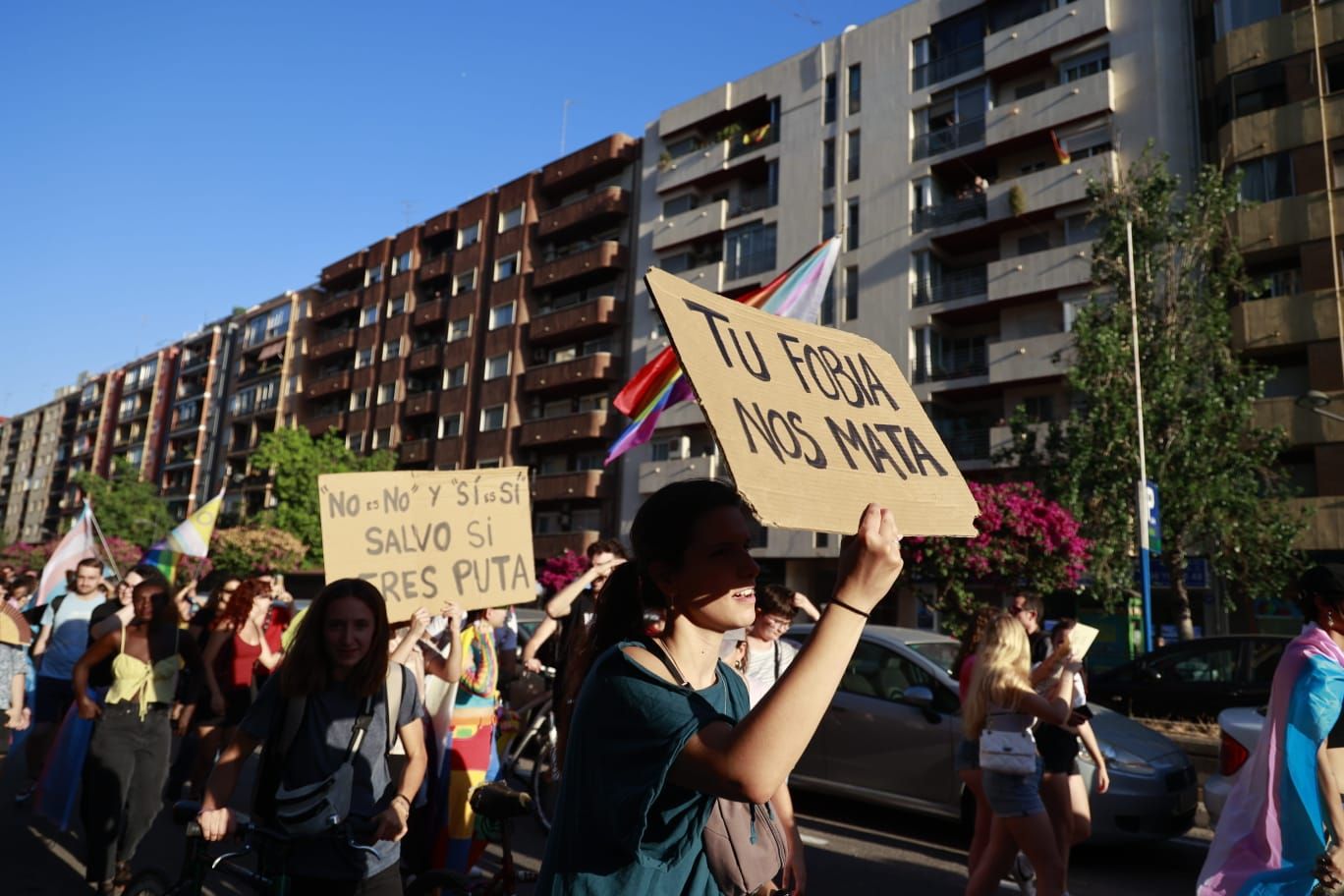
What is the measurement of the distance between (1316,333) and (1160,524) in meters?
7.76

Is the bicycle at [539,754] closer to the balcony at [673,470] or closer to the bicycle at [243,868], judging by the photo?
the bicycle at [243,868]

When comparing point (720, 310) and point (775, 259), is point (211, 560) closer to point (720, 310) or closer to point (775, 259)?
point (775, 259)

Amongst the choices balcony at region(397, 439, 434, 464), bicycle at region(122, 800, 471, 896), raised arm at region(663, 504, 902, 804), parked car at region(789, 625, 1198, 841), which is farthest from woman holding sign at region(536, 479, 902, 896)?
balcony at region(397, 439, 434, 464)

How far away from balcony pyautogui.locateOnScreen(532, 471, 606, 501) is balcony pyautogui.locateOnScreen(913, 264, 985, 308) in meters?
14.5

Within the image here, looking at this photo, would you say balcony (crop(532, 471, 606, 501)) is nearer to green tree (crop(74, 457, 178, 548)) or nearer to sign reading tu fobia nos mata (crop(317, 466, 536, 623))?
green tree (crop(74, 457, 178, 548))

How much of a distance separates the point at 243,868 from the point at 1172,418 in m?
20.4

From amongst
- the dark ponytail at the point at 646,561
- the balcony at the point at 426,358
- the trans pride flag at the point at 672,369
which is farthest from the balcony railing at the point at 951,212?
the dark ponytail at the point at 646,561

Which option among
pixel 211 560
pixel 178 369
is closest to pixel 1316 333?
pixel 211 560

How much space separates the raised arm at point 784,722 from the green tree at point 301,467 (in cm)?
4617

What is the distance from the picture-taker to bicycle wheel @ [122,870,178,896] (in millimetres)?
4031

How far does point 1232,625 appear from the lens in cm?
2528

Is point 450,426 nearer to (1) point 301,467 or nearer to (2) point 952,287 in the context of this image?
(1) point 301,467

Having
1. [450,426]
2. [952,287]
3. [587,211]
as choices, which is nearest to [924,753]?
[952,287]

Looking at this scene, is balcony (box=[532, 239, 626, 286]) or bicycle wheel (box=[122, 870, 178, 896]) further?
balcony (box=[532, 239, 626, 286])
